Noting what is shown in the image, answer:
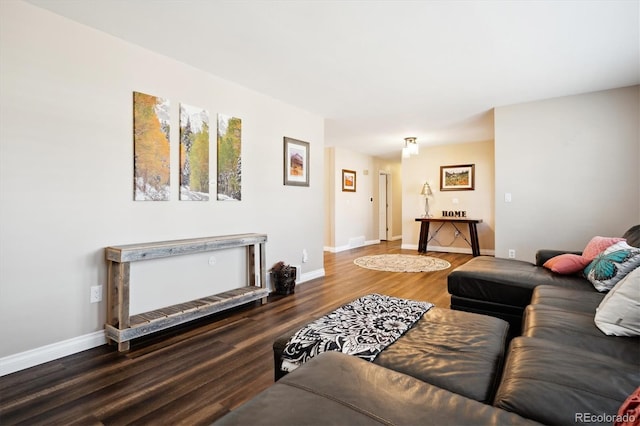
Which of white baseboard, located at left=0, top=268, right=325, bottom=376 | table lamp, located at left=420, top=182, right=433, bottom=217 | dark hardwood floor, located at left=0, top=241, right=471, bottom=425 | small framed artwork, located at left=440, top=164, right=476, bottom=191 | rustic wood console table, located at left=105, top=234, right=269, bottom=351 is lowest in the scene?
dark hardwood floor, located at left=0, top=241, right=471, bottom=425

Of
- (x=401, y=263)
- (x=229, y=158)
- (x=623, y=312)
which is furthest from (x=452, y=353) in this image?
(x=401, y=263)

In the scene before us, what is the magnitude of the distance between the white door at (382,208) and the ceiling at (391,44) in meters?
4.92

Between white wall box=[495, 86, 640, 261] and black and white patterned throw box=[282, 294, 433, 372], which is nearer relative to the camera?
black and white patterned throw box=[282, 294, 433, 372]

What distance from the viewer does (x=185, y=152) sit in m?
2.89

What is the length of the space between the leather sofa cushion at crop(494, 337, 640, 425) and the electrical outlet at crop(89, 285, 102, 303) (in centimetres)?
260

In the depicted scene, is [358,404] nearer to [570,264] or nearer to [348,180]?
[570,264]

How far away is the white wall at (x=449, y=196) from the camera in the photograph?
6.55 meters

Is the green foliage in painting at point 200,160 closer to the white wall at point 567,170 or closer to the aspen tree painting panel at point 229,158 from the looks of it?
the aspen tree painting panel at point 229,158

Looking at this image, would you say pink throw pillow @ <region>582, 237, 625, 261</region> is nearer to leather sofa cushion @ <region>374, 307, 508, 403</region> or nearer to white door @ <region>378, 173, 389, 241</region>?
leather sofa cushion @ <region>374, 307, 508, 403</region>

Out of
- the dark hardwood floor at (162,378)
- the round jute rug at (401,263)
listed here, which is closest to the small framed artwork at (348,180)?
the round jute rug at (401,263)

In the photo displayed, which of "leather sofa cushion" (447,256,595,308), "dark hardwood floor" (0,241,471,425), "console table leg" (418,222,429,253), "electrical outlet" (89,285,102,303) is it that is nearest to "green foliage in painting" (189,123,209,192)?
"electrical outlet" (89,285,102,303)

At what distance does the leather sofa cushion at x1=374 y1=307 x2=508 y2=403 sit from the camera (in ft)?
3.56

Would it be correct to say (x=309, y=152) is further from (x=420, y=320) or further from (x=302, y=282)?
(x=420, y=320)

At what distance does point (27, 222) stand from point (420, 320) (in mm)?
2539
